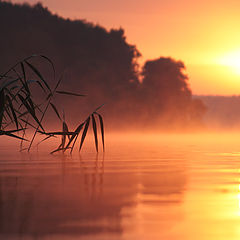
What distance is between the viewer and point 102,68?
16.3m

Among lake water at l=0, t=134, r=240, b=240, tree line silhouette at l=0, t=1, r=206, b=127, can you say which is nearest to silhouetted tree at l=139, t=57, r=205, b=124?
tree line silhouette at l=0, t=1, r=206, b=127

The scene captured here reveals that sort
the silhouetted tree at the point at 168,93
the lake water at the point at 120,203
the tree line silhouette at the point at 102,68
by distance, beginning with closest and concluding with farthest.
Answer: the lake water at the point at 120,203 → the tree line silhouette at the point at 102,68 → the silhouetted tree at the point at 168,93

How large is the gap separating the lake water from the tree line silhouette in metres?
12.6

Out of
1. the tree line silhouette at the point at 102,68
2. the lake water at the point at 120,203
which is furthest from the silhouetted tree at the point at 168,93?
the lake water at the point at 120,203

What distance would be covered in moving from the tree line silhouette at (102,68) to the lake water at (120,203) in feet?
41.4

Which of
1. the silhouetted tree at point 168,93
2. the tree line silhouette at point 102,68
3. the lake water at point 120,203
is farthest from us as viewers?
the silhouetted tree at point 168,93

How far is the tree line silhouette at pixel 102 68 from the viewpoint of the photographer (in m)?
15.8

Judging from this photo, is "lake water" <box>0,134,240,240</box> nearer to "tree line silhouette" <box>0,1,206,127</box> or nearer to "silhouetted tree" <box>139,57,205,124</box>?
"tree line silhouette" <box>0,1,206,127</box>

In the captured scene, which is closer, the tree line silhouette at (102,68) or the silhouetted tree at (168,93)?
the tree line silhouette at (102,68)

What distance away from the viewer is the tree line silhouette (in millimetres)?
15812

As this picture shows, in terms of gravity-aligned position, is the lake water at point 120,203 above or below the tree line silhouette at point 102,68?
below

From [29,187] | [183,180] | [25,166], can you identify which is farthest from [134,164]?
[29,187]

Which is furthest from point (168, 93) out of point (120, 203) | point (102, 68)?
point (120, 203)

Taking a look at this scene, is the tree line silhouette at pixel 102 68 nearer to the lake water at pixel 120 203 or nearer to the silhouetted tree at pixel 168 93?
the silhouetted tree at pixel 168 93
